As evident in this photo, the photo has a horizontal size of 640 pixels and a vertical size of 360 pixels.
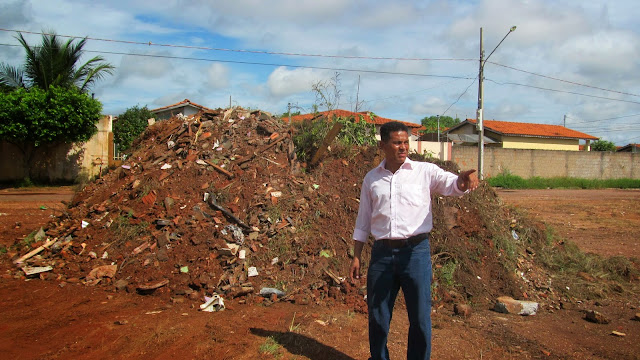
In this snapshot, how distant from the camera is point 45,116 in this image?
1616 centimetres

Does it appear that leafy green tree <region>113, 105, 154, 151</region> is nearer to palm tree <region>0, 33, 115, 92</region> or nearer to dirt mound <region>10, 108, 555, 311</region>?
palm tree <region>0, 33, 115, 92</region>

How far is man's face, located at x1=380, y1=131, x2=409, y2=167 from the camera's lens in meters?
2.95

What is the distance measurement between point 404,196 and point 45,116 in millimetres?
17132

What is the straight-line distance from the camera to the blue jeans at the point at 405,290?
283cm

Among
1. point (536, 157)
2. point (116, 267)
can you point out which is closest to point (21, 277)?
point (116, 267)

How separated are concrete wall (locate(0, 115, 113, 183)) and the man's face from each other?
57.8 ft

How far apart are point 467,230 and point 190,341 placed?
3758 mm

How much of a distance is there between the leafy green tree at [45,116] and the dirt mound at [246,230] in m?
11.1

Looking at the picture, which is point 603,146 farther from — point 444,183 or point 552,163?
point 444,183

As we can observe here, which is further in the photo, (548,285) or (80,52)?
(80,52)

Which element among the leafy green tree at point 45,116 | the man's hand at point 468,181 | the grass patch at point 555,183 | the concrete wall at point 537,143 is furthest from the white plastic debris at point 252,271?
the concrete wall at point 537,143

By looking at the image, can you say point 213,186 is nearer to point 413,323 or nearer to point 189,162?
point 189,162

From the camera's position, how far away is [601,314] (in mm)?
4730

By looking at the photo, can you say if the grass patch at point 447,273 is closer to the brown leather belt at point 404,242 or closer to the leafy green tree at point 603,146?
the brown leather belt at point 404,242
